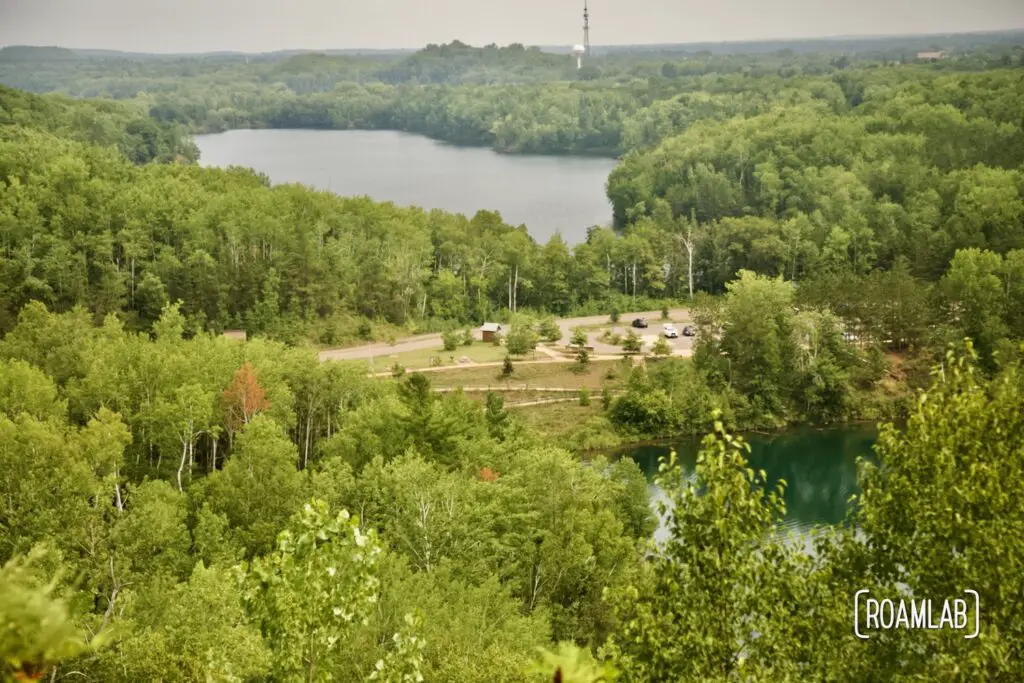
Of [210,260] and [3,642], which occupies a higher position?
[3,642]

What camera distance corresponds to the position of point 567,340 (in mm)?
37094

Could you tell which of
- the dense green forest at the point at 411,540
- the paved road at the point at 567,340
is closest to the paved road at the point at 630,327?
the paved road at the point at 567,340

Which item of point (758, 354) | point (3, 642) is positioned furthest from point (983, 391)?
point (758, 354)

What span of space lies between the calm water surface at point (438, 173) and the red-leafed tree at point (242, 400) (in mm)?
34625

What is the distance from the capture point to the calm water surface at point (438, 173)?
63.7m

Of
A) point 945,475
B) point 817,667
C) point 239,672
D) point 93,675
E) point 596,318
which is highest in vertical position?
point 945,475

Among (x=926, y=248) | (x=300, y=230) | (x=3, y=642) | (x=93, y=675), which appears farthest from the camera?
(x=926, y=248)

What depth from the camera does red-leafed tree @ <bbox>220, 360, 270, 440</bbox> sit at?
21.5 meters

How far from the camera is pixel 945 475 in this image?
726 centimetres

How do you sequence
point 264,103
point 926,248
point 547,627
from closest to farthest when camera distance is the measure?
point 547,627, point 926,248, point 264,103

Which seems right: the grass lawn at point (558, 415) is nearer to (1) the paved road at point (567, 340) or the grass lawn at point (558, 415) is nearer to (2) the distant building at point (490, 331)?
(1) the paved road at point (567, 340)

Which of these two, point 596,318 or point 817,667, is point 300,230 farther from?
point 817,667

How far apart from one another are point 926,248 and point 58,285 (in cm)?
3100

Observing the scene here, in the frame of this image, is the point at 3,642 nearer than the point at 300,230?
Yes
